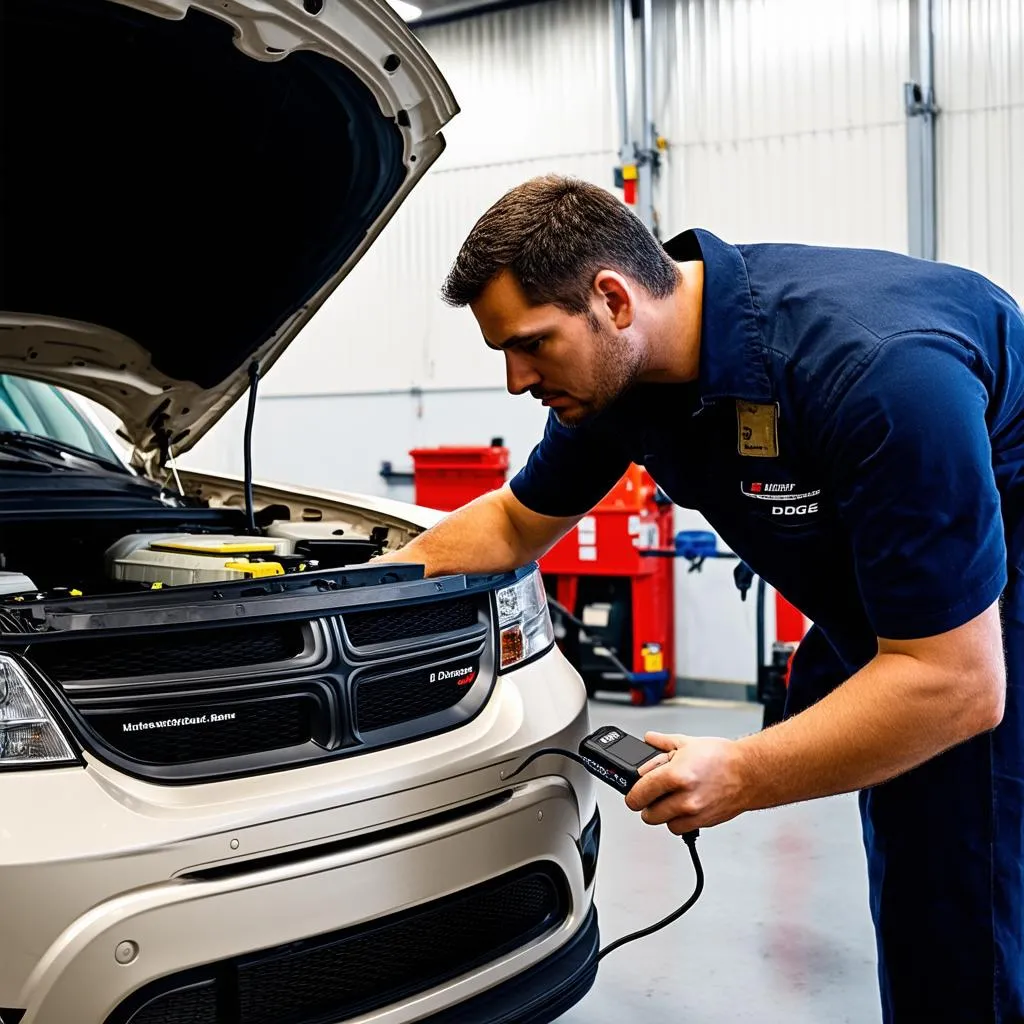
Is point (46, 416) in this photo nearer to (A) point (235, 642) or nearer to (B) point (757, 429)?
(A) point (235, 642)

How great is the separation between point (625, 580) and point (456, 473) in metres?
1.11

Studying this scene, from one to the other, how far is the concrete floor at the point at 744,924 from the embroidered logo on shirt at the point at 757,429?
1.41 meters

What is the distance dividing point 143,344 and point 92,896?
1.68 meters

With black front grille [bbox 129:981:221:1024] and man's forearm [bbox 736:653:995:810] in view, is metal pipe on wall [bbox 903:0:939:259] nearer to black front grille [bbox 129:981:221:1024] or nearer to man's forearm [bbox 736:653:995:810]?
man's forearm [bbox 736:653:995:810]

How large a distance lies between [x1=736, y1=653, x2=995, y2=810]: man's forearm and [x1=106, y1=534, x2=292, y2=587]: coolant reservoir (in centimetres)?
100

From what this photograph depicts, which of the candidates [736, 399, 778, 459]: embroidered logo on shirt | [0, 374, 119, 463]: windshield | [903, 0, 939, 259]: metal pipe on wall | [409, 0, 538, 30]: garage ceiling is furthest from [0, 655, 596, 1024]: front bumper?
[409, 0, 538, 30]: garage ceiling

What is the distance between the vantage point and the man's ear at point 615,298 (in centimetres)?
156

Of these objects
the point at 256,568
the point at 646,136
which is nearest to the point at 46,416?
the point at 256,568

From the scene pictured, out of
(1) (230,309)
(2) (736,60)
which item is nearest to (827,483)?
(1) (230,309)

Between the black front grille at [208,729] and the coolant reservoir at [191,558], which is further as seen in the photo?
the coolant reservoir at [191,558]

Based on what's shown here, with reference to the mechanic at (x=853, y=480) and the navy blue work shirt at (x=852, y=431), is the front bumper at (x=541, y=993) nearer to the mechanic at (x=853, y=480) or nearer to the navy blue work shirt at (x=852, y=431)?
the mechanic at (x=853, y=480)

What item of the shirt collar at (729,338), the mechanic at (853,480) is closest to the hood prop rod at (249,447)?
the mechanic at (853,480)

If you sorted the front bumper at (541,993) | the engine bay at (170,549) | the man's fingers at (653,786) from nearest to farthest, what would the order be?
the man's fingers at (653,786)
the front bumper at (541,993)
the engine bay at (170,549)

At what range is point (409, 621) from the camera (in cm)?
195
